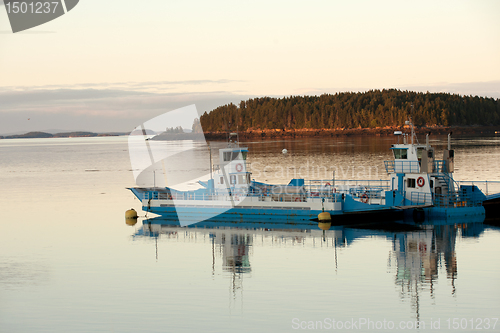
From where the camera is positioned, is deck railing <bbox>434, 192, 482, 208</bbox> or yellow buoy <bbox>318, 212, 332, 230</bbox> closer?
yellow buoy <bbox>318, 212, 332, 230</bbox>

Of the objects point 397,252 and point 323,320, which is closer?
point 323,320

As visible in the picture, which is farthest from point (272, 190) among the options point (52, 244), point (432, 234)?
point (52, 244)

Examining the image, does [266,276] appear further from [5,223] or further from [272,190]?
[5,223]

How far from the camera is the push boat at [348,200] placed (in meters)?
41.7

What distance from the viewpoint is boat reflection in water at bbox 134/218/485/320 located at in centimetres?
2762

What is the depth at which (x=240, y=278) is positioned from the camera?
27.7 metres

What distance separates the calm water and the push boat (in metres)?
2.46

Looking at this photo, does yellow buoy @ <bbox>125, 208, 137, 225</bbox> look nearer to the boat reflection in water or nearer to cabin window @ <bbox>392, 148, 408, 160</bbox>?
the boat reflection in water

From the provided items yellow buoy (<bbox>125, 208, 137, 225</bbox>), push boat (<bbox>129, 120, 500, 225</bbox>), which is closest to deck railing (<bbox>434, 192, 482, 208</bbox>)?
push boat (<bbox>129, 120, 500, 225</bbox>)

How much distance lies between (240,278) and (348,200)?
621 inches

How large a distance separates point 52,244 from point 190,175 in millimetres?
63250

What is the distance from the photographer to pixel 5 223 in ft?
154

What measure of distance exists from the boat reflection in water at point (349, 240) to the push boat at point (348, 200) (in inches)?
47.5

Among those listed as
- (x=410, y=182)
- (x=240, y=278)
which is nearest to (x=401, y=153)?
(x=410, y=182)
